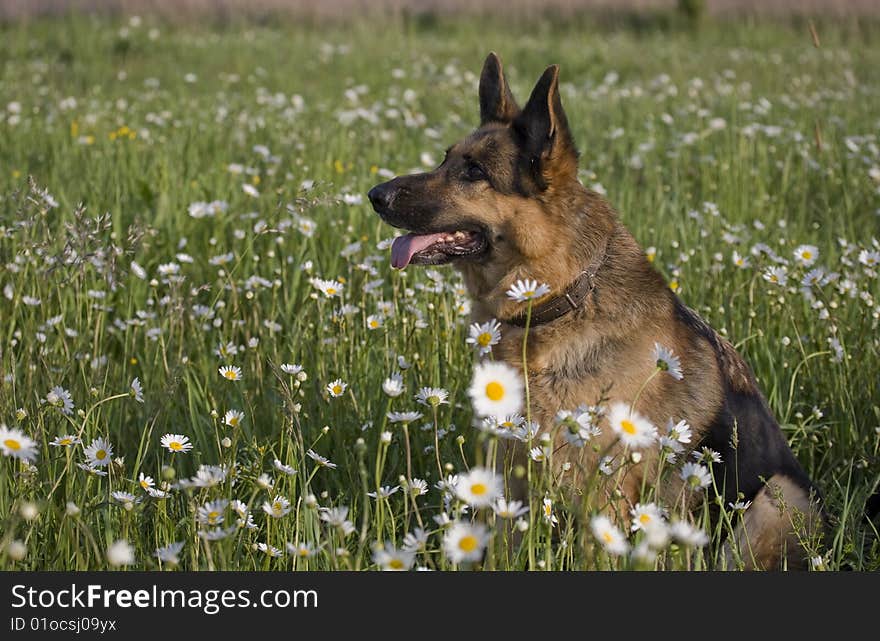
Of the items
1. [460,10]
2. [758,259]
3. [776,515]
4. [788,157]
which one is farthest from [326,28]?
[776,515]

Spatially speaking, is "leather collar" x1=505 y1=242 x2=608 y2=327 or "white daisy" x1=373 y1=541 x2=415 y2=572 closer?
"white daisy" x1=373 y1=541 x2=415 y2=572

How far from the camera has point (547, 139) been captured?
3611 millimetres

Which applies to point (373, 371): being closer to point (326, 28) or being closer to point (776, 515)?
point (776, 515)

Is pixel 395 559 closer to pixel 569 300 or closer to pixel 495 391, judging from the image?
pixel 495 391

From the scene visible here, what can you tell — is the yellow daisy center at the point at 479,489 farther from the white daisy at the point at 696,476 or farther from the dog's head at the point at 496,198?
the dog's head at the point at 496,198

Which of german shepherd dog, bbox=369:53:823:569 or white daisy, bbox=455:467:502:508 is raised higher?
german shepherd dog, bbox=369:53:823:569

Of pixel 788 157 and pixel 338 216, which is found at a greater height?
pixel 788 157

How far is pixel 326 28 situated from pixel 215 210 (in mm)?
10950

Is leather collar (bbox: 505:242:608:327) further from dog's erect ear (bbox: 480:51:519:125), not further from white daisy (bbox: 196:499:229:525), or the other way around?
white daisy (bbox: 196:499:229:525)

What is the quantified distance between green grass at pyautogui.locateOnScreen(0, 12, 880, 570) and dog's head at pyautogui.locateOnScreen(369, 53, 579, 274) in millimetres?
345

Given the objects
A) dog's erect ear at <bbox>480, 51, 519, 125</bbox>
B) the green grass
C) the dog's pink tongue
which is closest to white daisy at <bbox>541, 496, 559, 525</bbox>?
the green grass

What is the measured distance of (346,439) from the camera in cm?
367

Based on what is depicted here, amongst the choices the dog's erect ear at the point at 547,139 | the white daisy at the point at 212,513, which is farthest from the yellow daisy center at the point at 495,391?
the dog's erect ear at the point at 547,139

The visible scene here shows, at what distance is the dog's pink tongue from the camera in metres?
3.65
